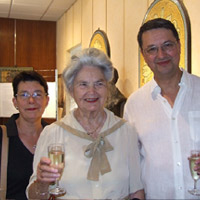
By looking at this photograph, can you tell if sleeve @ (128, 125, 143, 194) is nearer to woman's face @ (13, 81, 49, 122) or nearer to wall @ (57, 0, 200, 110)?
woman's face @ (13, 81, 49, 122)

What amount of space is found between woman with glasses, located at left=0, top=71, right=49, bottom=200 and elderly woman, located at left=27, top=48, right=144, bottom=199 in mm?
437

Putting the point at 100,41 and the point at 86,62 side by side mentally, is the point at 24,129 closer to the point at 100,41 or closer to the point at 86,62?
the point at 86,62

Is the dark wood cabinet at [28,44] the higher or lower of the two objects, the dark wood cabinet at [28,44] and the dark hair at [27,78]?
the higher

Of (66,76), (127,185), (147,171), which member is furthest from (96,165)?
(66,76)

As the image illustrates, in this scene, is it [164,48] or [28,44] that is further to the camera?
[28,44]

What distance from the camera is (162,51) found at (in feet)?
6.54

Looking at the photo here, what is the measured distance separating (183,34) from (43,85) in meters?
1.32

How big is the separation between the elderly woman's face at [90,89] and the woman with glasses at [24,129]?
0.66 meters

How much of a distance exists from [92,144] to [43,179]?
1.23 ft

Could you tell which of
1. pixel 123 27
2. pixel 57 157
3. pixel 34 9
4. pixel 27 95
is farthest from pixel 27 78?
pixel 34 9

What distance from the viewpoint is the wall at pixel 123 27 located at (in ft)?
9.08

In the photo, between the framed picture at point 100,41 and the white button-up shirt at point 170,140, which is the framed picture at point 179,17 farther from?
the framed picture at point 100,41

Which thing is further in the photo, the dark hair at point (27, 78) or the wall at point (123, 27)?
the wall at point (123, 27)

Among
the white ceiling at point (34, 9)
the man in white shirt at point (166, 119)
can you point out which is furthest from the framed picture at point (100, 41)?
the man in white shirt at point (166, 119)
